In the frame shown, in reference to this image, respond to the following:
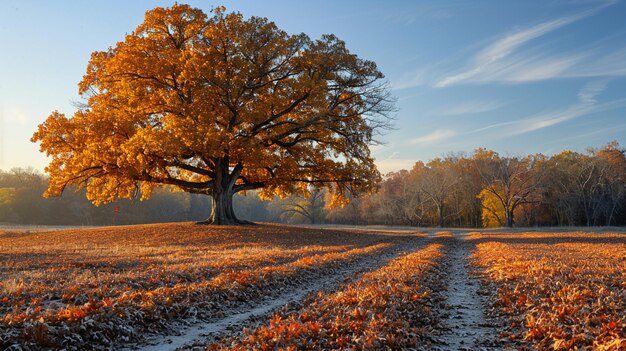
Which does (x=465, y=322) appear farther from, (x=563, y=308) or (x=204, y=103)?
(x=204, y=103)

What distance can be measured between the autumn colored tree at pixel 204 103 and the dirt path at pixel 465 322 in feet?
56.5

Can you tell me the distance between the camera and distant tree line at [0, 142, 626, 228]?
6756 centimetres

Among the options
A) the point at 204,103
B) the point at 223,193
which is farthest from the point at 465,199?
the point at 204,103

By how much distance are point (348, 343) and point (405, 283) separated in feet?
15.1

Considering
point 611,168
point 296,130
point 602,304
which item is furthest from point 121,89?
point 611,168

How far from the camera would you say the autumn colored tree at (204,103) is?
25.8 m

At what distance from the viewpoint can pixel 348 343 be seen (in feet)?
18.6

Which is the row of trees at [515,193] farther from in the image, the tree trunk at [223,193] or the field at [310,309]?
the field at [310,309]

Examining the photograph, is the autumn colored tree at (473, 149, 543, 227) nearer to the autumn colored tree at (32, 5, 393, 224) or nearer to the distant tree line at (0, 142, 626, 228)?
the distant tree line at (0, 142, 626, 228)

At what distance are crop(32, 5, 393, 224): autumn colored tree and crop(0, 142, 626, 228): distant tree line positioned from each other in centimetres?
3148

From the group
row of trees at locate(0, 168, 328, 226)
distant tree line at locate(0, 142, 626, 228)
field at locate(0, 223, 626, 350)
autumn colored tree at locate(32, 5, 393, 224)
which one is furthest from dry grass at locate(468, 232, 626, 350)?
row of trees at locate(0, 168, 328, 226)

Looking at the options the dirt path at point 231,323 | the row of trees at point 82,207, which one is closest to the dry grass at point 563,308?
the dirt path at point 231,323

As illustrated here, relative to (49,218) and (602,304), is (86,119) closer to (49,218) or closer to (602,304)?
(602,304)

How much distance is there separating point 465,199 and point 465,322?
3084 inches
